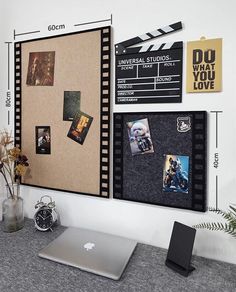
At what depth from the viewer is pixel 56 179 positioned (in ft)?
4.47

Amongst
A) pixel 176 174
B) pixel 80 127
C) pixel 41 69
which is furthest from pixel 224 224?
pixel 41 69

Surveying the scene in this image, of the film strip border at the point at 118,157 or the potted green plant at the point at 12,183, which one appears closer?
the film strip border at the point at 118,157

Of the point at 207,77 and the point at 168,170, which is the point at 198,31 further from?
the point at 168,170

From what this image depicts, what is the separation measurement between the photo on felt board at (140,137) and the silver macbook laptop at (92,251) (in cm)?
41

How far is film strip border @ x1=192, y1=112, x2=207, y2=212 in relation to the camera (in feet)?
3.38

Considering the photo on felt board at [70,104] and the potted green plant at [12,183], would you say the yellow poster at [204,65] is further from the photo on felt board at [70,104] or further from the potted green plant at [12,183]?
the potted green plant at [12,183]

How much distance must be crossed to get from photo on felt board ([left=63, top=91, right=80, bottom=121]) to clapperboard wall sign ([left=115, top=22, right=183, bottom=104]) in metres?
0.21

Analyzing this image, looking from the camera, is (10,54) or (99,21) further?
(10,54)

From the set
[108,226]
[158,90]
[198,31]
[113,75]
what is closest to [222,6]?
[198,31]

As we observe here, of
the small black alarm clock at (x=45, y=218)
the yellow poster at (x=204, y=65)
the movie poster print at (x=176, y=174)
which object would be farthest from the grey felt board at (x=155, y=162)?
the small black alarm clock at (x=45, y=218)

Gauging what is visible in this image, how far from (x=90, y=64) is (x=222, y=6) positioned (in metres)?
0.60

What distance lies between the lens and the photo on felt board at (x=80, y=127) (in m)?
1.25

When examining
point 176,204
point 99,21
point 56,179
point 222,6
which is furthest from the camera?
point 56,179

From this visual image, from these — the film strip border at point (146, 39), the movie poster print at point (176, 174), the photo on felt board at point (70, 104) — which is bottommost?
the movie poster print at point (176, 174)
